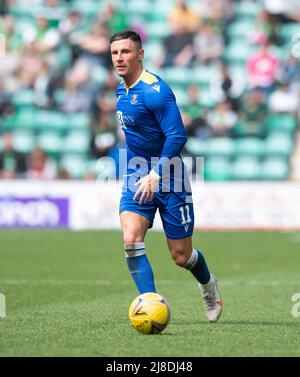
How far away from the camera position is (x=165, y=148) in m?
7.34

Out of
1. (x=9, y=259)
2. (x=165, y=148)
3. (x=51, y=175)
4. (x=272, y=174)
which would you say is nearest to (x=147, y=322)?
(x=165, y=148)

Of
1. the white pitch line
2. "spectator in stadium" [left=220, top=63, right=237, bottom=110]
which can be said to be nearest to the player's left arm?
the white pitch line

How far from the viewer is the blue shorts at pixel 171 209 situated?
755cm

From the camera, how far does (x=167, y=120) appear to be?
290 inches

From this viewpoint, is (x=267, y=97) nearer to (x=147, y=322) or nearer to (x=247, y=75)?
(x=247, y=75)

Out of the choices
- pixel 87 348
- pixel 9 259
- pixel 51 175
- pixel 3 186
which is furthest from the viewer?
pixel 51 175

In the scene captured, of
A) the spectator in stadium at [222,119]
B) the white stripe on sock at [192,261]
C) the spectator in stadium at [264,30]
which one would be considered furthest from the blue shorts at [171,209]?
the spectator in stadium at [264,30]

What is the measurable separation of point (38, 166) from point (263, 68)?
5811 millimetres

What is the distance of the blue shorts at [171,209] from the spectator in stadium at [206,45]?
15146 millimetres

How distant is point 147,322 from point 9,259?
7.01m

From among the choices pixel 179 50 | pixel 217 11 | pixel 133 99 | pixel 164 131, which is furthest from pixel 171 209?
pixel 217 11

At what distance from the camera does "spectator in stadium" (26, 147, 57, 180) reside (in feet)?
65.4

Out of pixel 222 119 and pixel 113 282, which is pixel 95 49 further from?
pixel 113 282

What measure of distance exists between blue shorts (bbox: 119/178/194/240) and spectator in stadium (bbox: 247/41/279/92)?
14276 millimetres
